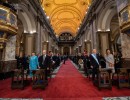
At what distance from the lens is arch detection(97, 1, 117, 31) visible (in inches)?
336

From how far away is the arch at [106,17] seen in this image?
8533 millimetres

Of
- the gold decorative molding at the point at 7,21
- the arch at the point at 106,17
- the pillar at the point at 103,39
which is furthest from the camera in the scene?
the pillar at the point at 103,39

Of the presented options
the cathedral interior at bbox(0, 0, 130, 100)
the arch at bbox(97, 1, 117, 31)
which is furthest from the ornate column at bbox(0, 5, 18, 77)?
the arch at bbox(97, 1, 117, 31)

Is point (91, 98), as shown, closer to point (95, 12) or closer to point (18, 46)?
point (95, 12)

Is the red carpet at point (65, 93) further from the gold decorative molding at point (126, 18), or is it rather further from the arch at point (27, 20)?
the arch at point (27, 20)

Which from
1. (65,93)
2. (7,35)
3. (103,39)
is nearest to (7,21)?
(7,35)

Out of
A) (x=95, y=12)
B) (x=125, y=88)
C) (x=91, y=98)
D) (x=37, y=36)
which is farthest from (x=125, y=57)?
(x=37, y=36)

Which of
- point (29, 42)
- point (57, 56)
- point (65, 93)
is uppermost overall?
point (29, 42)

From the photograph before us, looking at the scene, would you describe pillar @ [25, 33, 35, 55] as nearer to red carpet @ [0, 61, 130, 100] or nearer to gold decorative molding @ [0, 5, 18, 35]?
gold decorative molding @ [0, 5, 18, 35]

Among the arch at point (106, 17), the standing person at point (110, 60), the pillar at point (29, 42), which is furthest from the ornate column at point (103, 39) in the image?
the pillar at point (29, 42)

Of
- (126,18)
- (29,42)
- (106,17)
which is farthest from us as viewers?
(29,42)

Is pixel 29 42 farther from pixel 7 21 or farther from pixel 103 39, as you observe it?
pixel 103 39

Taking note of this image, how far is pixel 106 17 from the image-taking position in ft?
29.9

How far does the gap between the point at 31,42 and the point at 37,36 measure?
795 mm
